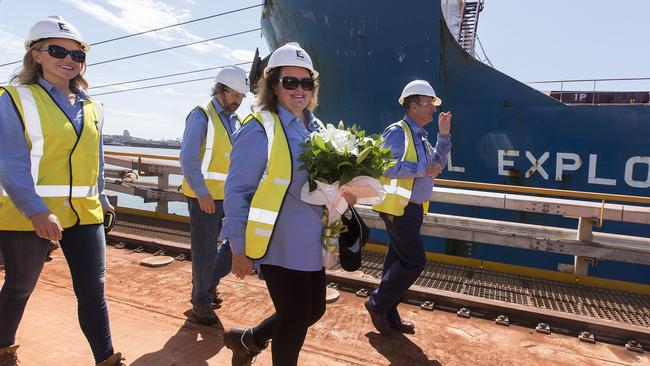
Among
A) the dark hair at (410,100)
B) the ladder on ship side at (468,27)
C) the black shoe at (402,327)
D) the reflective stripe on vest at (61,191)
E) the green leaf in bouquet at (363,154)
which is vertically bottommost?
the black shoe at (402,327)

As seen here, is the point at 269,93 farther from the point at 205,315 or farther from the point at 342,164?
the point at 205,315

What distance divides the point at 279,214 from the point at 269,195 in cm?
11

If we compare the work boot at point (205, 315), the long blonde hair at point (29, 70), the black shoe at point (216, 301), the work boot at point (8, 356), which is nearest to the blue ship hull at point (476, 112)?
the black shoe at point (216, 301)

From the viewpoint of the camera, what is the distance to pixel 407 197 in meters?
3.33

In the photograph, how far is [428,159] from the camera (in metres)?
3.57

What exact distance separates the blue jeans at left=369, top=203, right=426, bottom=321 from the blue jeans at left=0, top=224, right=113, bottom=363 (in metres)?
1.90

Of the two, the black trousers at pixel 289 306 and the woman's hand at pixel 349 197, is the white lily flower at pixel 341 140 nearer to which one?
the woman's hand at pixel 349 197

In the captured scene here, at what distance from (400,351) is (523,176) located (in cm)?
616

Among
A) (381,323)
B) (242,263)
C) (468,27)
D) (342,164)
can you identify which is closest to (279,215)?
(242,263)

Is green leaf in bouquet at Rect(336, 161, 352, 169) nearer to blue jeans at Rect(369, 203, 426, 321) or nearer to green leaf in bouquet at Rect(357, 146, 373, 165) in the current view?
green leaf in bouquet at Rect(357, 146, 373, 165)

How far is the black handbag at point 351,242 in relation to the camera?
229 centimetres

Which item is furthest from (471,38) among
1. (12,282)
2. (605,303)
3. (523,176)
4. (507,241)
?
(12,282)

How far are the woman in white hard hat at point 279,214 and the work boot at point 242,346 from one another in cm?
37

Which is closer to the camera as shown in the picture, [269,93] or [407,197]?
[269,93]
